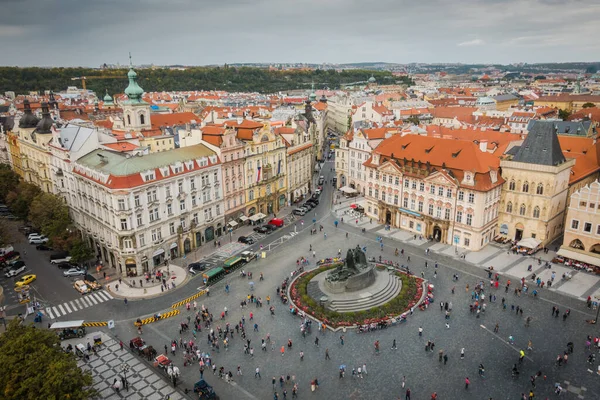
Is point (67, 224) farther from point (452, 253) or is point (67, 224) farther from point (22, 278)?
point (452, 253)

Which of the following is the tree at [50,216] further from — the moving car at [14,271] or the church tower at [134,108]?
the church tower at [134,108]

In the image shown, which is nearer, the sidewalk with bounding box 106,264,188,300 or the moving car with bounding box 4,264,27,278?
the sidewalk with bounding box 106,264,188,300

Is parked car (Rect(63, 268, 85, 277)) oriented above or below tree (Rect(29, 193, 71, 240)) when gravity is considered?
below

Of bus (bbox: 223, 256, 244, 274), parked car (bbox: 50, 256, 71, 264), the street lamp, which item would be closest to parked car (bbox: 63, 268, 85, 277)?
parked car (bbox: 50, 256, 71, 264)

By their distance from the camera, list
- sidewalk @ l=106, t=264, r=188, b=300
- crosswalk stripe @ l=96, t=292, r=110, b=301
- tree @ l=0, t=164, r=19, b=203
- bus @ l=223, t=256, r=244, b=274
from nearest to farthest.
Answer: crosswalk stripe @ l=96, t=292, r=110, b=301 → sidewalk @ l=106, t=264, r=188, b=300 → bus @ l=223, t=256, r=244, b=274 → tree @ l=0, t=164, r=19, b=203

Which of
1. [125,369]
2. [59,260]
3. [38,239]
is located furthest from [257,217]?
[125,369]

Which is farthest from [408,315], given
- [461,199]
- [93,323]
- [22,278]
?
[22,278]

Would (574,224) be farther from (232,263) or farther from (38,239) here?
(38,239)

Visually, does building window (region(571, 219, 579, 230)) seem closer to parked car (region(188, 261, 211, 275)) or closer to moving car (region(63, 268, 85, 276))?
parked car (region(188, 261, 211, 275))
